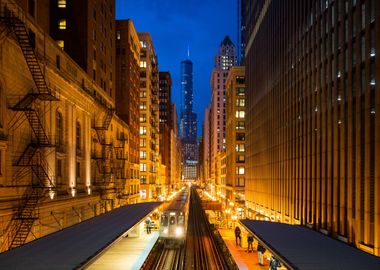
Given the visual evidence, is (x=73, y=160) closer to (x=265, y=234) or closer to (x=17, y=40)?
(x=17, y=40)

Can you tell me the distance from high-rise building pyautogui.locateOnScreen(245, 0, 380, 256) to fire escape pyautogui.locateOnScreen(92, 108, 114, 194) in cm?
2221

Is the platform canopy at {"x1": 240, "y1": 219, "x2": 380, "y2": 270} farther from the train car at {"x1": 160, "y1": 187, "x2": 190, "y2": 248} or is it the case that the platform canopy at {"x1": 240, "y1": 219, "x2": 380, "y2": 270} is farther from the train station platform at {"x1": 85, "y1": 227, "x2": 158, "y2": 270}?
the train car at {"x1": 160, "y1": 187, "x2": 190, "y2": 248}

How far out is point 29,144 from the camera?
98.0 feet

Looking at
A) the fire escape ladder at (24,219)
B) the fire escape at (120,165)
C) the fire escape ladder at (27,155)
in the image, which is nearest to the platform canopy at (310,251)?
the fire escape ladder at (24,219)

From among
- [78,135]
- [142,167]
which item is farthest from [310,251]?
[142,167]

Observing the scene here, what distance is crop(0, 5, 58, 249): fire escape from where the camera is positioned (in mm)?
27047

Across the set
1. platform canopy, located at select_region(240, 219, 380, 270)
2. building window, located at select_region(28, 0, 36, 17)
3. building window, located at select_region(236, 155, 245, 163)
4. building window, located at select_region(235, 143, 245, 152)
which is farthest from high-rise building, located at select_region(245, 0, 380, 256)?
building window, located at select_region(235, 143, 245, 152)

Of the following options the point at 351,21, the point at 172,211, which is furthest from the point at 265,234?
the point at 172,211

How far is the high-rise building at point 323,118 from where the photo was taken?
2680 cm

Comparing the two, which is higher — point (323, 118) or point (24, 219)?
point (323, 118)

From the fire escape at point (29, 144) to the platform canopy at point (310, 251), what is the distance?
15242 mm

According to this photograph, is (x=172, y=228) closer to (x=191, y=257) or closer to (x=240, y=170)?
(x=191, y=257)

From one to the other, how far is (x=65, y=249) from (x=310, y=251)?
1221 centimetres

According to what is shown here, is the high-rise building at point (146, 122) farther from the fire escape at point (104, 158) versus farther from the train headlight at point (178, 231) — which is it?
the train headlight at point (178, 231)
